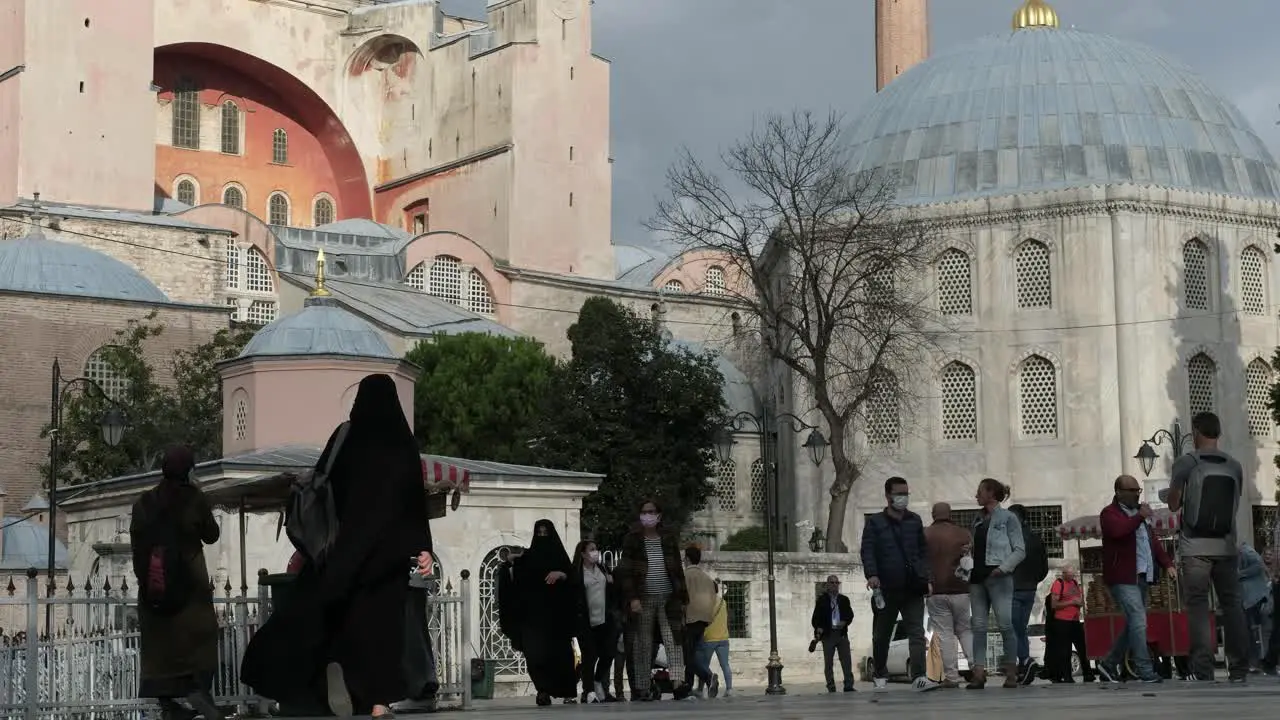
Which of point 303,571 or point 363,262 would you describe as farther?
point 363,262

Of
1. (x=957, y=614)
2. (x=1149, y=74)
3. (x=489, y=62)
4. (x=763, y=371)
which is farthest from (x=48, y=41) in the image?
(x=957, y=614)

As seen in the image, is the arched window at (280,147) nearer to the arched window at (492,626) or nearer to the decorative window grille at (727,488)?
the decorative window grille at (727,488)

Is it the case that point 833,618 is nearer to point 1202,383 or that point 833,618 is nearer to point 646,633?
point 646,633

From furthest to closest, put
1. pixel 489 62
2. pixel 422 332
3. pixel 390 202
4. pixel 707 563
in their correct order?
1. pixel 390 202
2. pixel 489 62
3. pixel 422 332
4. pixel 707 563

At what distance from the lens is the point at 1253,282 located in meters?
40.7

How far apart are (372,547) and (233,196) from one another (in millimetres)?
50118

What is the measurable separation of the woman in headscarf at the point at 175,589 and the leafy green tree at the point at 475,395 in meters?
30.7

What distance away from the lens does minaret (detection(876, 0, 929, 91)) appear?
200ft

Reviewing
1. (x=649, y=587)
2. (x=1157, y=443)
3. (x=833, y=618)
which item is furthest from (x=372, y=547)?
(x=1157, y=443)

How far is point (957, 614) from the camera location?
44.9 feet

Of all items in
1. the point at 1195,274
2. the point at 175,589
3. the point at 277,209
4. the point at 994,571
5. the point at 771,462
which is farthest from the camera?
the point at 277,209

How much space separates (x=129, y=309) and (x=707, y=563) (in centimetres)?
1728

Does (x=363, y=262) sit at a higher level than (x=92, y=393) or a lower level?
higher

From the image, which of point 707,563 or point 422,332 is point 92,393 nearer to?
point 422,332
